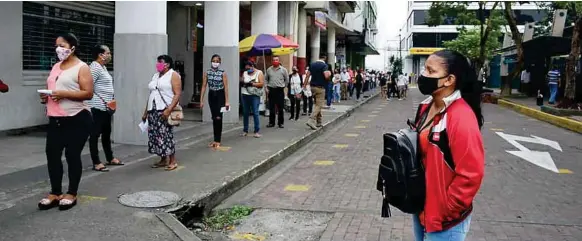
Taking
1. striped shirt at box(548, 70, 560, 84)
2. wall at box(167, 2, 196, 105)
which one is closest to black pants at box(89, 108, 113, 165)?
wall at box(167, 2, 196, 105)

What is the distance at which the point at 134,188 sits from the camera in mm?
6711

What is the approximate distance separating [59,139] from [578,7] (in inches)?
972

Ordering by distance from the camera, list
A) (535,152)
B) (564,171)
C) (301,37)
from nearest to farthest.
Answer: (564,171), (535,152), (301,37)

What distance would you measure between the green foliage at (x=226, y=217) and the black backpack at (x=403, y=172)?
3.25 metres

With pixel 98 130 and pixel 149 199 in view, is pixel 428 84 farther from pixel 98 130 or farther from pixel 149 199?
pixel 98 130

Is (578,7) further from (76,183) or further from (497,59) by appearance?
(497,59)

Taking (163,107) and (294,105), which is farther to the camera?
(294,105)

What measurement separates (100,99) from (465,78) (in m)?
5.56

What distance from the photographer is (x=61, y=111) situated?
5434 mm

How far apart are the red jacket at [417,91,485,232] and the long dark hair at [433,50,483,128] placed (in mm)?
77

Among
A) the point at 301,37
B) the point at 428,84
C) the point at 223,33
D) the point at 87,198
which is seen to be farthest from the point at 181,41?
the point at 428,84

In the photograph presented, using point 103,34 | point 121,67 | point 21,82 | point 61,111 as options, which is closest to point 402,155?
point 61,111

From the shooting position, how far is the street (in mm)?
5727

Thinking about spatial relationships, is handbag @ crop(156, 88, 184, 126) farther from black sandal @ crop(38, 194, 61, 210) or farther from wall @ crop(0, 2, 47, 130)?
wall @ crop(0, 2, 47, 130)
